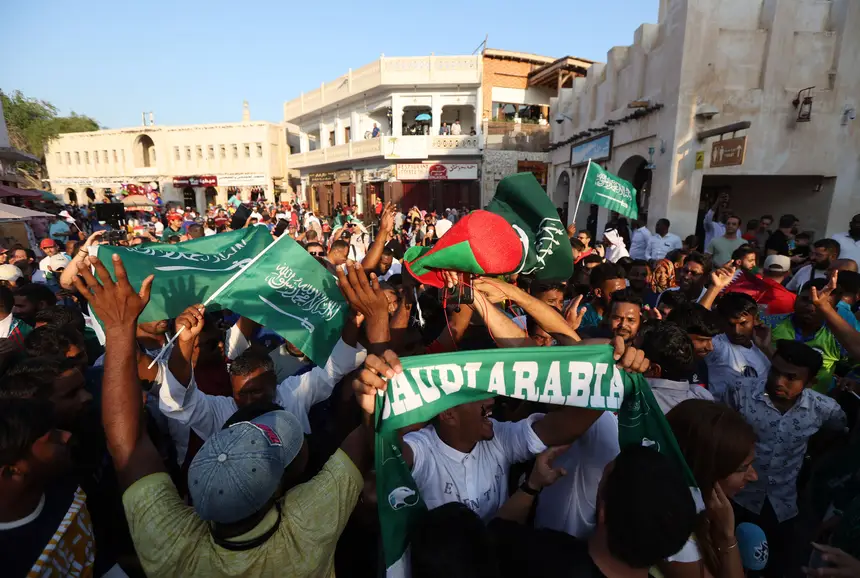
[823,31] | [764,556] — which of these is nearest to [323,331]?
[764,556]

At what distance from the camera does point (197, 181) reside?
34719 millimetres

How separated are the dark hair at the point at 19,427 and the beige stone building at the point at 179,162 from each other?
3458 centimetres

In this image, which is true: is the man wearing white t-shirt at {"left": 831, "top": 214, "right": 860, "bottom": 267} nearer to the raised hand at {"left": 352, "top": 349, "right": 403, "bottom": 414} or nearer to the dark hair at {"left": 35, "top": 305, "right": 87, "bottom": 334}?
the raised hand at {"left": 352, "top": 349, "right": 403, "bottom": 414}

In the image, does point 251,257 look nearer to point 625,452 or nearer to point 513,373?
point 513,373

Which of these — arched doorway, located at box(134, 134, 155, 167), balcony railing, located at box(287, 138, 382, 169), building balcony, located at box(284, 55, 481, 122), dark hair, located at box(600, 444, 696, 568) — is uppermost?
building balcony, located at box(284, 55, 481, 122)

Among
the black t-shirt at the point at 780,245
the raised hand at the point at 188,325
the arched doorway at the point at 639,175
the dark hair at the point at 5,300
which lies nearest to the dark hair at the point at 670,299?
the raised hand at the point at 188,325

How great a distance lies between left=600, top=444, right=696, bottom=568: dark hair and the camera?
1.29 m

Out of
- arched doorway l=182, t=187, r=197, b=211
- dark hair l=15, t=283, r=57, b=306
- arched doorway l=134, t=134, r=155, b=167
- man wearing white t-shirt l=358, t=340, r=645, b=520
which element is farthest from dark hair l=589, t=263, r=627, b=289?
arched doorway l=134, t=134, r=155, b=167

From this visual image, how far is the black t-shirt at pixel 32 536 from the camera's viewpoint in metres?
1.39

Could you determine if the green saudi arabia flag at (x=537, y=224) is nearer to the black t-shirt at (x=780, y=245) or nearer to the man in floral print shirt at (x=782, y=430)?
the man in floral print shirt at (x=782, y=430)

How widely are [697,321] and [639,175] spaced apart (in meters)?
11.2

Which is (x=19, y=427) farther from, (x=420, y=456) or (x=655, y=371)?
(x=655, y=371)

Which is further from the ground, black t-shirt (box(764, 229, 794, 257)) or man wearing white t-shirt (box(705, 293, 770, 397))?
black t-shirt (box(764, 229, 794, 257))

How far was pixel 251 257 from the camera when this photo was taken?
3189 mm
